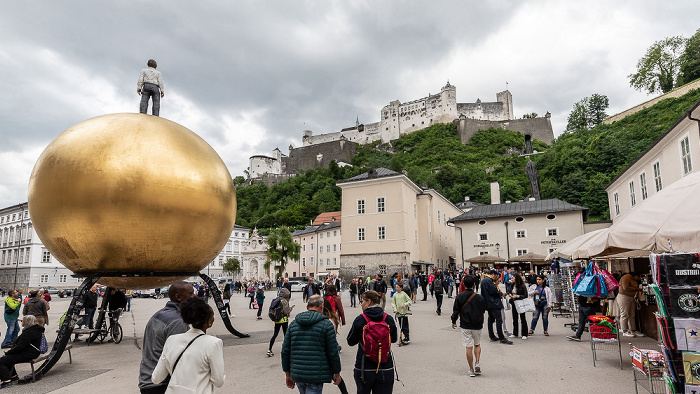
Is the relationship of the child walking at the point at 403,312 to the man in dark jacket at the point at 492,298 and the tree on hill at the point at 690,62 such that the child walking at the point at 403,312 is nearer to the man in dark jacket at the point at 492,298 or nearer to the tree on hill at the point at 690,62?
the man in dark jacket at the point at 492,298

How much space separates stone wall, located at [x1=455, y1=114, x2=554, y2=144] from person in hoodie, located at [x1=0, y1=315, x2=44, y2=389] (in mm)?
104992

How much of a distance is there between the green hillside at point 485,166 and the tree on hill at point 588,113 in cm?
822

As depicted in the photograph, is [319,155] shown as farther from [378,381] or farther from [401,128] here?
[378,381]

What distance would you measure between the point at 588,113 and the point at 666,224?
96.2 m

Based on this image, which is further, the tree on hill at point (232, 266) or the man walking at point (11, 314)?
the tree on hill at point (232, 266)

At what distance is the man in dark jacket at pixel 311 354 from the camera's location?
417 cm

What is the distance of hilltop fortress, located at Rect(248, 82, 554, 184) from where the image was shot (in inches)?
4190

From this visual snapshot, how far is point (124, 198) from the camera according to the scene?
6664 mm

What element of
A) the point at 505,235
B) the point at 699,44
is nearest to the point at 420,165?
the point at 699,44

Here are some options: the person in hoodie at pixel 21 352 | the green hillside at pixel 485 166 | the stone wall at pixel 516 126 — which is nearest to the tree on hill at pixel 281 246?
the green hillside at pixel 485 166

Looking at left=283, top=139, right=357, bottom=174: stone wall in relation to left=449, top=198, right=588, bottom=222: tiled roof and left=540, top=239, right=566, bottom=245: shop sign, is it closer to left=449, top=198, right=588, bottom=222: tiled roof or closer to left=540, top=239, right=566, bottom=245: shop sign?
left=449, top=198, right=588, bottom=222: tiled roof

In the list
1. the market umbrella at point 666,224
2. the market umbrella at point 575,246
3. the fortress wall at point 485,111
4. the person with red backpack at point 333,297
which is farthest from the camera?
the fortress wall at point 485,111

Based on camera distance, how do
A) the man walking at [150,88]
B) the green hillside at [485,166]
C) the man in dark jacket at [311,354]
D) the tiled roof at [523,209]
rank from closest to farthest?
the man in dark jacket at [311,354] < the man walking at [150,88] < the tiled roof at [523,209] < the green hillside at [485,166]

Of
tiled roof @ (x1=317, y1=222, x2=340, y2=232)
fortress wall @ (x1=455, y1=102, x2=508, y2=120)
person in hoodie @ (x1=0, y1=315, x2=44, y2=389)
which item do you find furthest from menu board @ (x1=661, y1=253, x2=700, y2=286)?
fortress wall @ (x1=455, y1=102, x2=508, y2=120)
